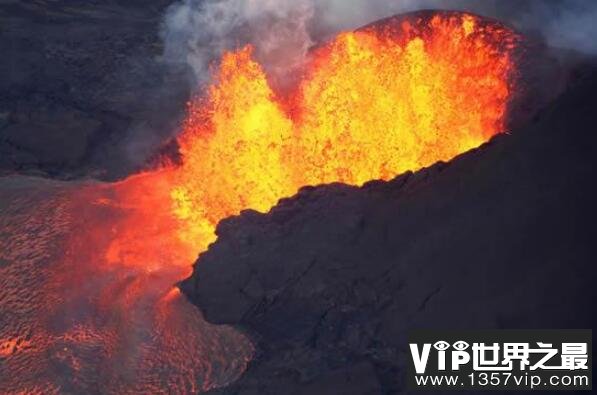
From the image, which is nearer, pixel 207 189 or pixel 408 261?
pixel 408 261

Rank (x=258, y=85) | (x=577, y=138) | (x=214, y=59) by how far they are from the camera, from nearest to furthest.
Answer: (x=577, y=138) < (x=258, y=85) < (x=214, y=59)

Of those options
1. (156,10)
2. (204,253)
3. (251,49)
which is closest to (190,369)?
(204,253)

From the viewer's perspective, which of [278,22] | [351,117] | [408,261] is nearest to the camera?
[408,261]

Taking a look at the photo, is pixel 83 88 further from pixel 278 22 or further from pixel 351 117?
pixel 351 117

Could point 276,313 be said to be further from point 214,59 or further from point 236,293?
point 214,59

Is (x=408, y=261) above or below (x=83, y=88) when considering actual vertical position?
below

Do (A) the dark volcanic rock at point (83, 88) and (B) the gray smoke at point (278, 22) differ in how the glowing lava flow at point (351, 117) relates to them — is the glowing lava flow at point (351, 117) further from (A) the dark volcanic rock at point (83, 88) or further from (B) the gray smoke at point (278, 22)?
(A) the dark volcanic rock at point (83, 88)

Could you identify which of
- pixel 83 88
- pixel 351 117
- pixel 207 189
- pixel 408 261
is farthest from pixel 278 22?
pixel 408 261
